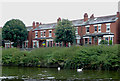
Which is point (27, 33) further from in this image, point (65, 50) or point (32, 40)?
point (65, 50)

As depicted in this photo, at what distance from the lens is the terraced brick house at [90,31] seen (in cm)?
4866

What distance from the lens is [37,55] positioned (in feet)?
121

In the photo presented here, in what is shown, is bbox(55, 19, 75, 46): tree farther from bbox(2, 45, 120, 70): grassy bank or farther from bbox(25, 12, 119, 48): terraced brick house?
bbox(2, 45, 120, 70): grassy bank

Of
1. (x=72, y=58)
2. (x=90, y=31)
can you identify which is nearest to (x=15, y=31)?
(x=90, y=31)

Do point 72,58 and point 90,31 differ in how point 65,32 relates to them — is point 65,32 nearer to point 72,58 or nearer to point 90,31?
point 90,31

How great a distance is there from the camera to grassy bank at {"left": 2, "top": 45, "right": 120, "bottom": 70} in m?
29.9

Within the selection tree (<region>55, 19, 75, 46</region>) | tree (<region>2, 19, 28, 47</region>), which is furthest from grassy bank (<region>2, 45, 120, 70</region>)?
tree (<region>2, 19, 28, 47</region>)

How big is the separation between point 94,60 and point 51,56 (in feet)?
27.1

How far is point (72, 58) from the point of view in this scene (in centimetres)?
3241

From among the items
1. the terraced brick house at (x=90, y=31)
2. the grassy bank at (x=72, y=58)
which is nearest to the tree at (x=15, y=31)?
the terraced brick house at (x=90, y=31)

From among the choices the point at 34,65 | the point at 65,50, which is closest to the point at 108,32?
the point at 65,50

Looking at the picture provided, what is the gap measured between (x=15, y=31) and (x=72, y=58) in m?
34.8

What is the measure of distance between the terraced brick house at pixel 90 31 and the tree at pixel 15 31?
393cm

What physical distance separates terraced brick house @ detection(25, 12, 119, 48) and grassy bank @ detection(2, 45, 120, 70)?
13.4 metres
